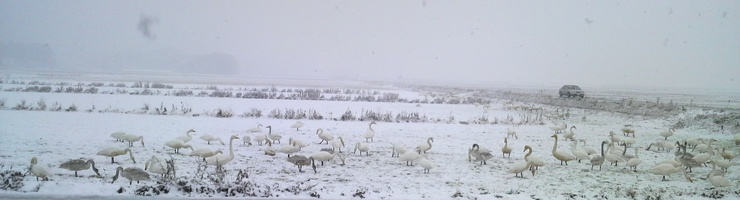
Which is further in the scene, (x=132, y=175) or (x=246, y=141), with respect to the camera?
(x=246, y=141)

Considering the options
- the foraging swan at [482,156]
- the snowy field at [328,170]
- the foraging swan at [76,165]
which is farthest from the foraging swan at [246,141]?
the foraging swan at [482,156]

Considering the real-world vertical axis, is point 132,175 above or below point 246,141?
above

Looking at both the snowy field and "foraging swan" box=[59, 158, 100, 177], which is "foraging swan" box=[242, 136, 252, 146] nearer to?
the snowy field

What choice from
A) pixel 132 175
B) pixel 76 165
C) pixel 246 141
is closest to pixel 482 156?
pixel 246 141

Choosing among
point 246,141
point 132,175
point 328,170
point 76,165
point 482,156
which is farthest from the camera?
point 246,141

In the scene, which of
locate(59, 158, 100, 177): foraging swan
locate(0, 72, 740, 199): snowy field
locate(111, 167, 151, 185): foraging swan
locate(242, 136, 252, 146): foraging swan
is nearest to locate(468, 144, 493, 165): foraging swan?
locate(0, 72, 740, 199): snowy field

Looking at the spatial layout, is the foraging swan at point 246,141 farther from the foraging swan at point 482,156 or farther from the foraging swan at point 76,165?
the foraging swan at point 482,156

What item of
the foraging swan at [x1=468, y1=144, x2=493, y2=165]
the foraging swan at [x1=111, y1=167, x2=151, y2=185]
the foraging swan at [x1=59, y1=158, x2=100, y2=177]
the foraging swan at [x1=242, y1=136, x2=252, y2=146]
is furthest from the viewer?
the foraging swan at [x1=242, y1=136, x2=252, y2=146]

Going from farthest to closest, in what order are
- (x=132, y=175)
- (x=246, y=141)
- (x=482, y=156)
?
(x=246, y=141)
(x=482, y=156)
(x=132, y=175)

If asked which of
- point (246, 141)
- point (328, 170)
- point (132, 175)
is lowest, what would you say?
point (328, 170)

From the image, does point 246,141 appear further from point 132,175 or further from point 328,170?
point 132,175

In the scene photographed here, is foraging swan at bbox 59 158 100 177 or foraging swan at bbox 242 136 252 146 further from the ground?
foraging swan at bbox 59 158 100 177

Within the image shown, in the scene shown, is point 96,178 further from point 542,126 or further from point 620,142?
point 542,126

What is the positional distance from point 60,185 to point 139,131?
313 inches
